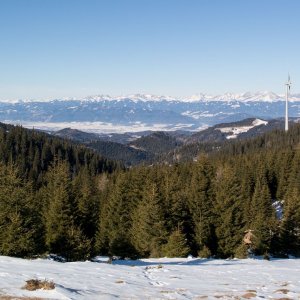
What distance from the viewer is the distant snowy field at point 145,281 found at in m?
15.6

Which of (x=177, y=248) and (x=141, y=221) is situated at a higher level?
(x=141, y=221)

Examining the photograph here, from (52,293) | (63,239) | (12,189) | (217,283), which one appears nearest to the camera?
(52,293)

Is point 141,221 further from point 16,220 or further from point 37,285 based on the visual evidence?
point 37,285

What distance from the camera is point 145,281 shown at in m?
18.7

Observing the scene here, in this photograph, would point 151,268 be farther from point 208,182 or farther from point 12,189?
point 208,182

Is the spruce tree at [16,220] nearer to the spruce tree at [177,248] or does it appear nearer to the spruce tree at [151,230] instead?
the spruce tree at [177,248]

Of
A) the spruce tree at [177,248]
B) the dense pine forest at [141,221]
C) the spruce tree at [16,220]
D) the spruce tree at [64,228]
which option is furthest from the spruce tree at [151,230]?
the spruce tree at [16,220]

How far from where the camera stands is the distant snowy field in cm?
1564

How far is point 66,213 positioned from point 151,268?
17.8 meters

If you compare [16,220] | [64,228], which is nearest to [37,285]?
[16,220]

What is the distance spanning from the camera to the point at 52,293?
14719mm

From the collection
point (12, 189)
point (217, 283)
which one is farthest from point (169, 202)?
point (217, 283)

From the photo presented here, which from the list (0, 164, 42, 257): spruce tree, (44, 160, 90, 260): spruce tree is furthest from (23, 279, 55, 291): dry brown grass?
(44, 160, 90, 260): spruce tree

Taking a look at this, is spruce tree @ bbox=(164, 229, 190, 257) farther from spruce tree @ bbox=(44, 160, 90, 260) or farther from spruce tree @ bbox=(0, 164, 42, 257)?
spruce tree @ bbox=(0, 164, 42, 257)
